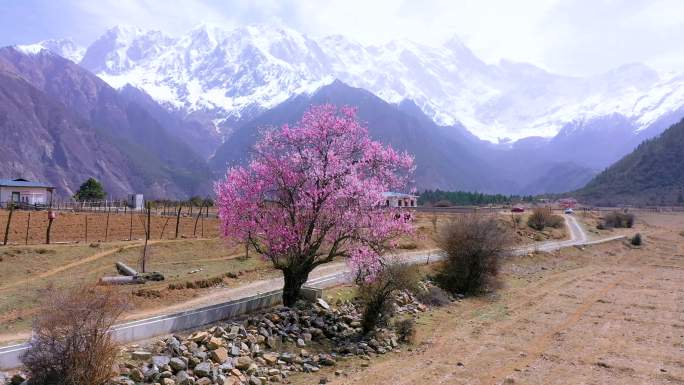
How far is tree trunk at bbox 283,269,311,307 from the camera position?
20.6 meters

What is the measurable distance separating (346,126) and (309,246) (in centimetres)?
449

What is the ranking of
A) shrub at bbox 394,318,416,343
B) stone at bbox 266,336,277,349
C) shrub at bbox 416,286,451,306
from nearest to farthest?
stone at bbox 266,336,277,349 < shrub at bbox 394,318,416,343 < shrub at bbox 416,286,451,306

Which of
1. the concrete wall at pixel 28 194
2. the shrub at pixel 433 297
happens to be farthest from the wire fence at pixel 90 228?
the concrete wall at pixel 28 194

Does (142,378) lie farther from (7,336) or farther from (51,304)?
(7,336)

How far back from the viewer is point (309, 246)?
2016 cm

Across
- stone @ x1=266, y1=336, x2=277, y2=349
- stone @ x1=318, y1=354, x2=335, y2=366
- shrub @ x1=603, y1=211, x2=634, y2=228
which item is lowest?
stone @ x1=318, y1=354, x2=335, y2=366

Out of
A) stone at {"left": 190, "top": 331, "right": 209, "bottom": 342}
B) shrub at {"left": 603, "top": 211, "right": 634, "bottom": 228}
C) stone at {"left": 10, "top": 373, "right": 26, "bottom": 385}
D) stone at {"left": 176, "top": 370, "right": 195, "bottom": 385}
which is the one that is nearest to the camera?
stone at {"left": 10, "top": 373, "right": 26, "bottom": 385}

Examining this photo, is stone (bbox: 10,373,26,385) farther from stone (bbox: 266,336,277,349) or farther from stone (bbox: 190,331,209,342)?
stone (bbox: 266,336,277,349)

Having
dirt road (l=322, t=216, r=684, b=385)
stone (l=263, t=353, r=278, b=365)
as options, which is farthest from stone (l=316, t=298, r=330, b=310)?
stone (l=263, t=353, r=278, b=365)

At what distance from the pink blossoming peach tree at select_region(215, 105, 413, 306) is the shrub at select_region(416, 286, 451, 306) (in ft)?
30.8

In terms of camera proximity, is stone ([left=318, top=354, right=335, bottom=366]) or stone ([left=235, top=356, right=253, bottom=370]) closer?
stone ([left=235, top=356, right=253, bottom=370])

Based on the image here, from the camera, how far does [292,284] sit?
20.8 metres

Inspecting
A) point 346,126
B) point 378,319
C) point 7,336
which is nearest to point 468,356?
point 378,319

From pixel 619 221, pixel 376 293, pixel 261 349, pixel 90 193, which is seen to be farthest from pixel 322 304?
pixel 619 221
